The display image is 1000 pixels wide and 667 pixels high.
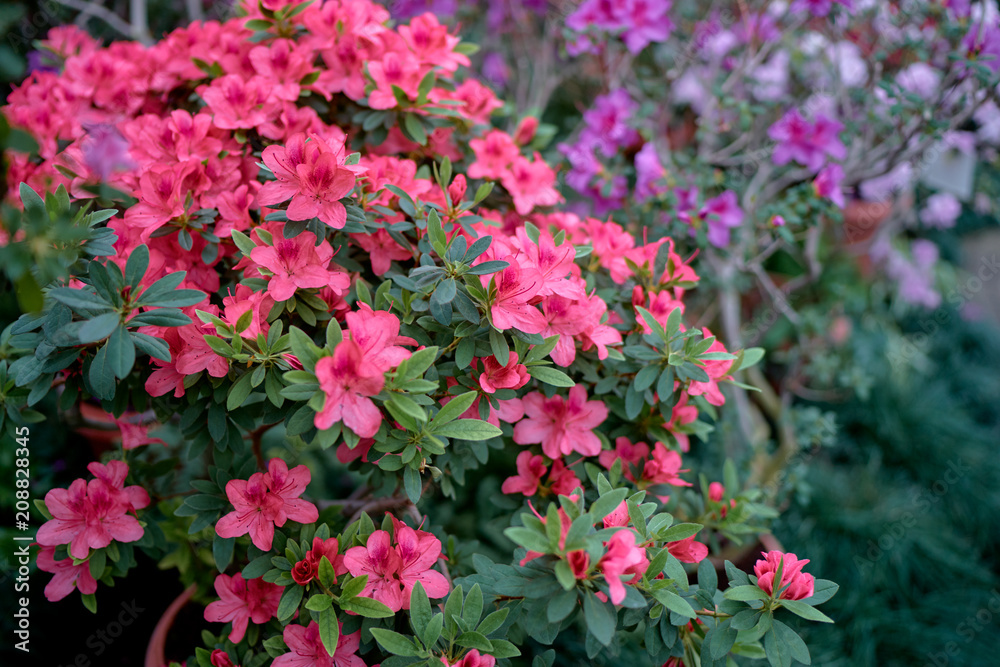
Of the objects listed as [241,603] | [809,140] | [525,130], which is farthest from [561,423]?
[809,140]

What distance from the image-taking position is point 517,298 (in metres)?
0.81

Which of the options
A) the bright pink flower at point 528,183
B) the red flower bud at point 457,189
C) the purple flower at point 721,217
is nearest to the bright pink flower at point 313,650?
the red flower bud at point 457,189

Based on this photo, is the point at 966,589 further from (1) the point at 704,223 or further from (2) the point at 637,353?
(2) the point at 637,353

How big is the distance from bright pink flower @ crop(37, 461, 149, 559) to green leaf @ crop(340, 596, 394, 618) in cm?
36

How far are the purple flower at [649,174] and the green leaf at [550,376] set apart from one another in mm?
828

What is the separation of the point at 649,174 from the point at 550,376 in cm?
86

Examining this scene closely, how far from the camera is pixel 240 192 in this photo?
97 centimetres

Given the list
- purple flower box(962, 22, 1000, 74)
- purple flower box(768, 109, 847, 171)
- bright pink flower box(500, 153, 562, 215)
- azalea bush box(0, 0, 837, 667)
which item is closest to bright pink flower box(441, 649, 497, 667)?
azalea bush box(0, 0, 837, 667)

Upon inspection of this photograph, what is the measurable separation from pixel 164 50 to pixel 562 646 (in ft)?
5.54

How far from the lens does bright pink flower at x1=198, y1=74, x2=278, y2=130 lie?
102 cm

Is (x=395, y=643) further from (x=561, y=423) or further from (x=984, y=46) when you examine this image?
(x=984, y=46)

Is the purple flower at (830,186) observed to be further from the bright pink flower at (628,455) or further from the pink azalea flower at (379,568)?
the pink azalea flower at (379,568)

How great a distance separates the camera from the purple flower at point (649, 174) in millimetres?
1525

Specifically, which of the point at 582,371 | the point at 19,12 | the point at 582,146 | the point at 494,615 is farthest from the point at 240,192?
the point at 19,12
